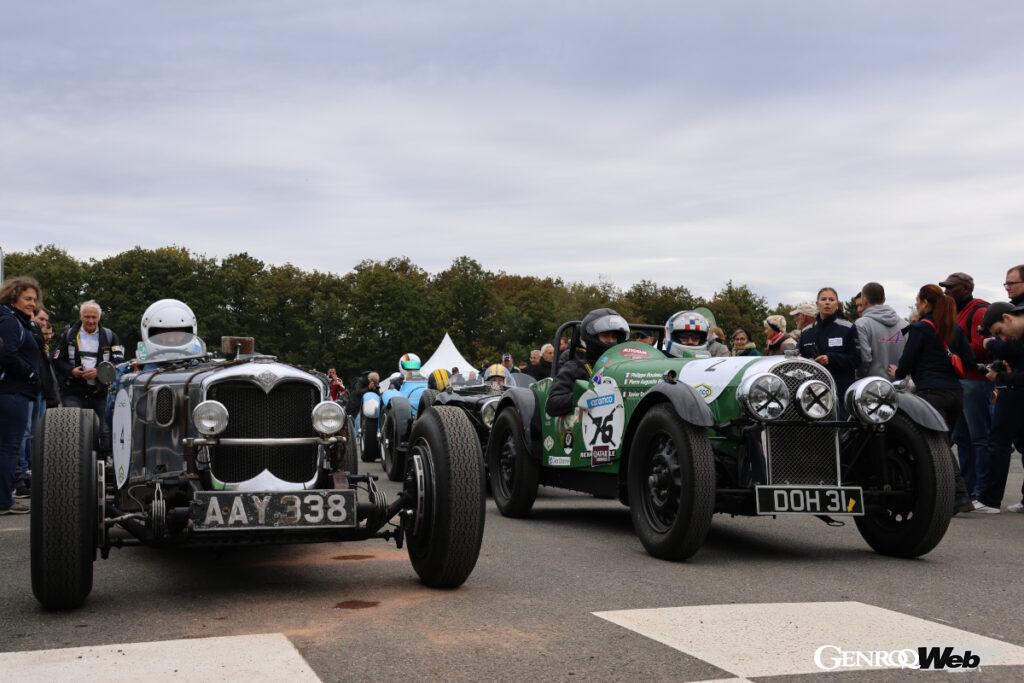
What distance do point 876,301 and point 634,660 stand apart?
768 cm

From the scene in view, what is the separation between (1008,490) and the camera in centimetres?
1205

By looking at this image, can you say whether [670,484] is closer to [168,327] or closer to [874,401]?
[874,401]

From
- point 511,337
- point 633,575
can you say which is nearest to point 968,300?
point 633,575

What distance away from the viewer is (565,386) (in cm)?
879

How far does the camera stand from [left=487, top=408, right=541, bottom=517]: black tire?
920 cm

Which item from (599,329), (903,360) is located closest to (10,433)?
(599,329)

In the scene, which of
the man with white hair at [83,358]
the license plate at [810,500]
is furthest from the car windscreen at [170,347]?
the license plate at [810,500]

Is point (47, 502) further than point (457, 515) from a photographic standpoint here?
No

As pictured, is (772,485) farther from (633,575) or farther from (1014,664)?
(1014,664)

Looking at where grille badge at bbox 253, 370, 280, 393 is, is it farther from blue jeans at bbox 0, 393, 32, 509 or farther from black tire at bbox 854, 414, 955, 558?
blue jeans at bbox 0, 393, 32, 509

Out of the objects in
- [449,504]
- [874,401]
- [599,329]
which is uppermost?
[599,329]

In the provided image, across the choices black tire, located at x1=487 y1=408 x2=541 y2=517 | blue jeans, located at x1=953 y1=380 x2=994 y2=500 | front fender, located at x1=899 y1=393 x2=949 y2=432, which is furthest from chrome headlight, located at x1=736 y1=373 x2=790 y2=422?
blue jeans, located at x1=953 y1=380 x2=994 y2=500

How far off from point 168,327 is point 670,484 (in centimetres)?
377

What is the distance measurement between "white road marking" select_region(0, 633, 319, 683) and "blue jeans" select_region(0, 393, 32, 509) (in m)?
5.22
